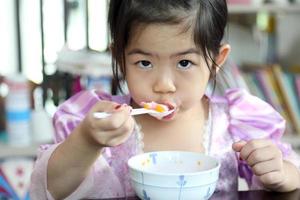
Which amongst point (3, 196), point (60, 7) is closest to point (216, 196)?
point (3, 196)

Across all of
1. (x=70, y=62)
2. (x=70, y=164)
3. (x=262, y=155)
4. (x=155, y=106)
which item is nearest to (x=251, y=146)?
(x=262, y=155)

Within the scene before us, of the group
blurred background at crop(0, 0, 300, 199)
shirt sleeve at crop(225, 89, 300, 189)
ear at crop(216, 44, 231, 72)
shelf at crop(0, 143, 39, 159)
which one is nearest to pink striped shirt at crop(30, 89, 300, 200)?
shirt sleeve at crop(225, 89, 300, 189)

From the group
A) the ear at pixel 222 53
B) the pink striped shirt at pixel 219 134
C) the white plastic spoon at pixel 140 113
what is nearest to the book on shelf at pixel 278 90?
the pink striped shirt at pixel 219 134

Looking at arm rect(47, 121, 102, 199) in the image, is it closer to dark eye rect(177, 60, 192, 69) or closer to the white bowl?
the white bowl

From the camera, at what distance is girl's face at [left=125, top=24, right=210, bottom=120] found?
2.77 feet

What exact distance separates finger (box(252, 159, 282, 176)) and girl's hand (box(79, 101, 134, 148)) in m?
0.21

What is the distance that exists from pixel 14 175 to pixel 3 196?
0.31ft

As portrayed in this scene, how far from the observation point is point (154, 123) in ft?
3.34

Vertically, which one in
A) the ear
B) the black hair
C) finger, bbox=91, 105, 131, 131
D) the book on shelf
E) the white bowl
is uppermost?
the black hair

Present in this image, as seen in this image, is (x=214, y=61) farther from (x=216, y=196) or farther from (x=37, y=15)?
(x=37, y=15)

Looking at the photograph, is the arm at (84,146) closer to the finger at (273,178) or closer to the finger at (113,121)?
the finger at (113,121)

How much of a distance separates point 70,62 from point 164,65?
1.13m

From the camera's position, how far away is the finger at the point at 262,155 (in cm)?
84

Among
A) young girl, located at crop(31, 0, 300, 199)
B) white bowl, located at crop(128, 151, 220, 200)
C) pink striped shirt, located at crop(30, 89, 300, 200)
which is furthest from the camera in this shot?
pink striped shirt, located at crop(30, 89, 300, 200)
